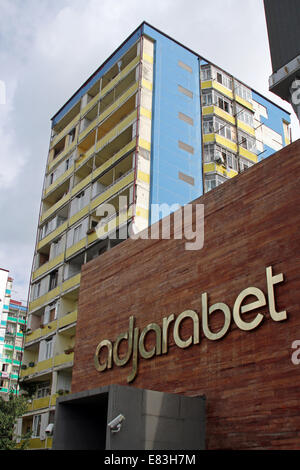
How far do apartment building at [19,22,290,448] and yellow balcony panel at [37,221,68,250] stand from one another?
104mm

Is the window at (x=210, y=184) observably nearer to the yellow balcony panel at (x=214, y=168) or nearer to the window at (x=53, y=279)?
the yellow balcony panel at (x=214, y=168)

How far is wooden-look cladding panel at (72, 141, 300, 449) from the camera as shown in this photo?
11.9 metres

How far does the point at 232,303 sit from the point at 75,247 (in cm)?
1904

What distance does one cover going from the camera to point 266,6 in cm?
1992

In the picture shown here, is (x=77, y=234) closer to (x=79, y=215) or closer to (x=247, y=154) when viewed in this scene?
Result: (x=79, y=215)

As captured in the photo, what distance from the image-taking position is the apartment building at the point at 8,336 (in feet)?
205

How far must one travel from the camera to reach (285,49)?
18516mm

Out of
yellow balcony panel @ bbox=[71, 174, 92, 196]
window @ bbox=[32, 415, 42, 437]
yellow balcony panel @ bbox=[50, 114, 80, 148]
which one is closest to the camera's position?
window @ bbox=[32, 415, 42, 437]

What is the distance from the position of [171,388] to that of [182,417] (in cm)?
142

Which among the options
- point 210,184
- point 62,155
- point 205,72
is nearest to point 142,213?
point 210,184

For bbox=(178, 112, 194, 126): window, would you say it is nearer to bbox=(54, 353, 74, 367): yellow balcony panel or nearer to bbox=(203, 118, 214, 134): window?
bbox=(203, 118, 214, 134): window

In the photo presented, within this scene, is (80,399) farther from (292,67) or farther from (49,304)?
(49,304)

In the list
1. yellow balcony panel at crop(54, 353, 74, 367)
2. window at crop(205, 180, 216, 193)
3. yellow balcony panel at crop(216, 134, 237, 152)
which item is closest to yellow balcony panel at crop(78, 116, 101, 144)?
yellow balcony panel at crop(216, 134, 237, 152)

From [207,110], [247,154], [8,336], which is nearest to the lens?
[207,110]
